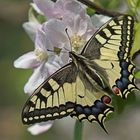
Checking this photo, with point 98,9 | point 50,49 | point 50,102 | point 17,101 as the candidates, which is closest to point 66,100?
point 50,102

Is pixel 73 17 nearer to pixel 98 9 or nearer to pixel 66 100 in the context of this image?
pixel 98 9

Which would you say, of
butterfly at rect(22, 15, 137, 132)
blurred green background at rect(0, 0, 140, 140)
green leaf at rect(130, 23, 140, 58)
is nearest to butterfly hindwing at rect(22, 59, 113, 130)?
butterfly at rect(22, 15, 137, 132)

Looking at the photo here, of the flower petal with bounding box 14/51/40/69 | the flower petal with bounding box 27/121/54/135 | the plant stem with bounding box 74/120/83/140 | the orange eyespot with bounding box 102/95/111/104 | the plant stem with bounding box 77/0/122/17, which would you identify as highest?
the plant stem with bounding box 77/0/122/17

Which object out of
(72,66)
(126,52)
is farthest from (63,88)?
(126,52)

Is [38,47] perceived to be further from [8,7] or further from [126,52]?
[8,7]

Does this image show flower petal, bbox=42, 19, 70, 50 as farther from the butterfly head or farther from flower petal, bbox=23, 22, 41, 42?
flower petal, bbox=23, 22, 41, 42

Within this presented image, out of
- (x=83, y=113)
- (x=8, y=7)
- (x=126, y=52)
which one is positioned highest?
(x=126, y=52)
